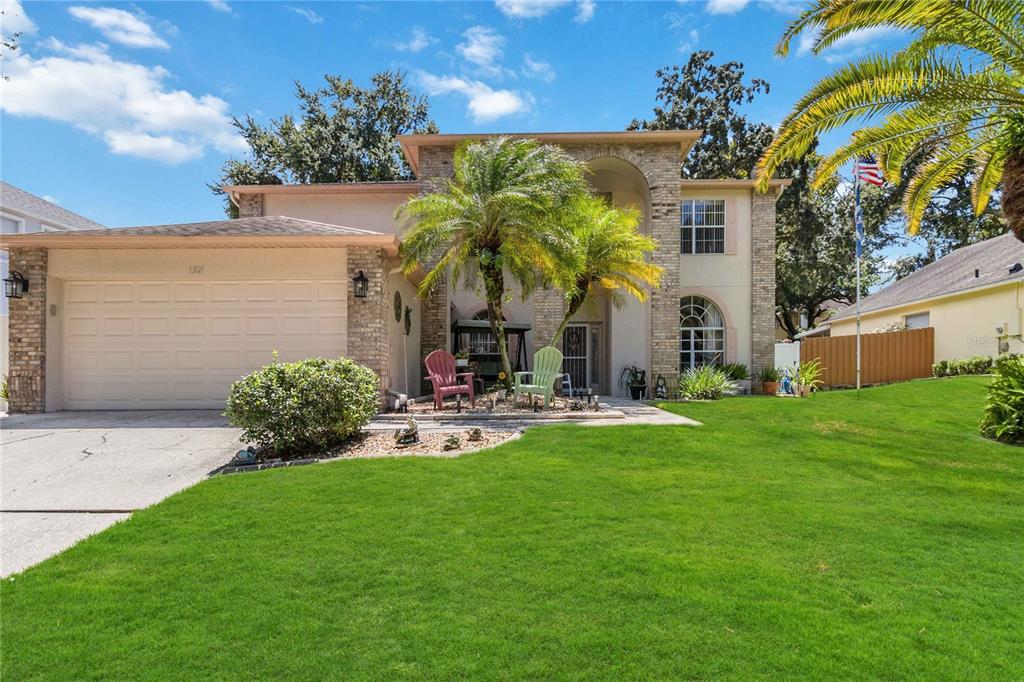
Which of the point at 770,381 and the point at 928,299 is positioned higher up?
the point at 928,299

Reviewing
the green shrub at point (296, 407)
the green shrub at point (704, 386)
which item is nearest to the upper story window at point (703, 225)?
the green shrub at point (704, 386)

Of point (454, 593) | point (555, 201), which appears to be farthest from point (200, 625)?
point (555, 201)

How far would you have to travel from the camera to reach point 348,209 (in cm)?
1672

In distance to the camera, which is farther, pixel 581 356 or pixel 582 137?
pixel 581 356

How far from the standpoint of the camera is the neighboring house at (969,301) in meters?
15.2

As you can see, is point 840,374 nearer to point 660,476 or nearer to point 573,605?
point 660,476

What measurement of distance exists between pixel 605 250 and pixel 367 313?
5.94 metres

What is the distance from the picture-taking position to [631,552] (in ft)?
12.3

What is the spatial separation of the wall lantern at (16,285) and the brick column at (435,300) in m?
8.50

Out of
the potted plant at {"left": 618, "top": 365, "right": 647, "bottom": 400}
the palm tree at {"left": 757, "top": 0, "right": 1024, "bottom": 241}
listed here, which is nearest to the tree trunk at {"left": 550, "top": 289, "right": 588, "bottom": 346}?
the potted plant at {"left": 618, "top": 365, "right": 647, "bottom": 400}

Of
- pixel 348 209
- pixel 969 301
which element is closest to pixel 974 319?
pixel 969 301

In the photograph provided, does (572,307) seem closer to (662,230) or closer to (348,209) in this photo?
(662,230)

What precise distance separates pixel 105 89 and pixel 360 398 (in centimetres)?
920

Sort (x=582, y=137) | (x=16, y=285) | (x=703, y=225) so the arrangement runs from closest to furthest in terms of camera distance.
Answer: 1. (x=16, y=285)
2. (x=582, y=137)
3. (x=703, y=225)
